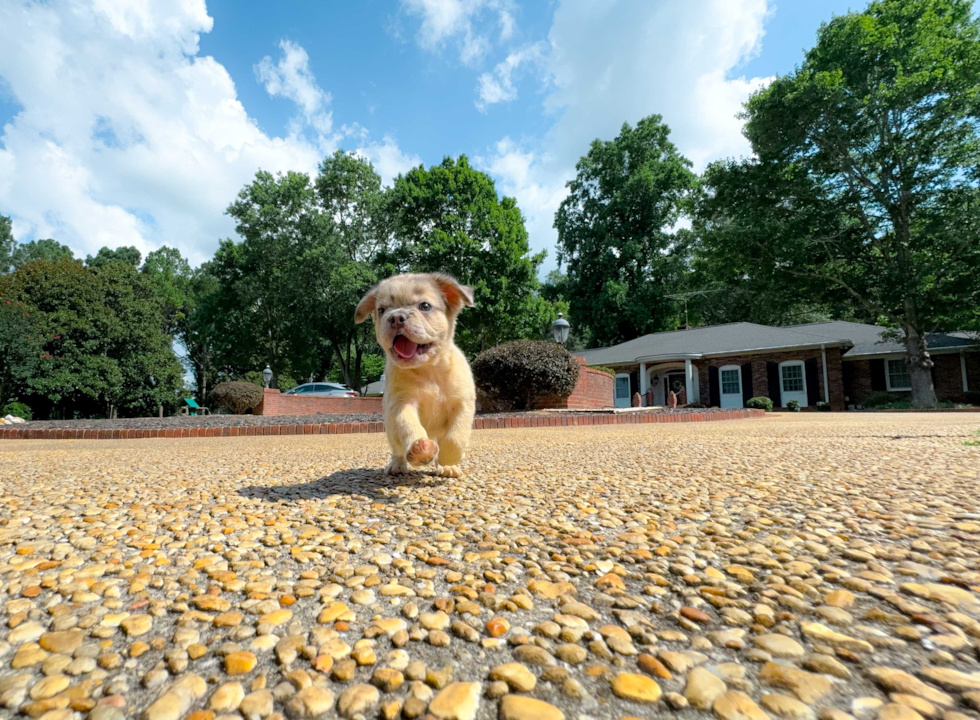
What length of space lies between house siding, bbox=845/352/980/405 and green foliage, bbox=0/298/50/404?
3648 cm

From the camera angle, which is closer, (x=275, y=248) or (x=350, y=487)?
(x=350, y=487)

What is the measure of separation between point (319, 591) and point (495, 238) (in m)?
25.3

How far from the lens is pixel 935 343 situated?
891 inches

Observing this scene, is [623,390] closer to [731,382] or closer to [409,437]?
[731,382]

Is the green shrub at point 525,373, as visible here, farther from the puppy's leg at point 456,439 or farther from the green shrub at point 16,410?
the green shrub at point 16,410

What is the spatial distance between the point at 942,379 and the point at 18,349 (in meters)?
39.8

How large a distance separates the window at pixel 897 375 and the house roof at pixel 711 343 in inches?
85.6

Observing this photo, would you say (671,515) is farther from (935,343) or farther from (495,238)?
(935,343)

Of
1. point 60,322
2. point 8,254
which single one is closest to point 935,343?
point 60,322

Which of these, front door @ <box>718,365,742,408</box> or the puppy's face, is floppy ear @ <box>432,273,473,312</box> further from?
front door @ <box>718,365,742,408</box>

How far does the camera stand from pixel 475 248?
25391 mm

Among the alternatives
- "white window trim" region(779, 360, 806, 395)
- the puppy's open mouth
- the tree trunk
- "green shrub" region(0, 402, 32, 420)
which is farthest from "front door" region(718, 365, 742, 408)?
"green shrub" region(0, 402, 32, 420)

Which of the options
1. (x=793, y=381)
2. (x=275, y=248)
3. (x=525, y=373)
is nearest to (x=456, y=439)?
(x=525, y=373)

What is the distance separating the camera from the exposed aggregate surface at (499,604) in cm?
94
